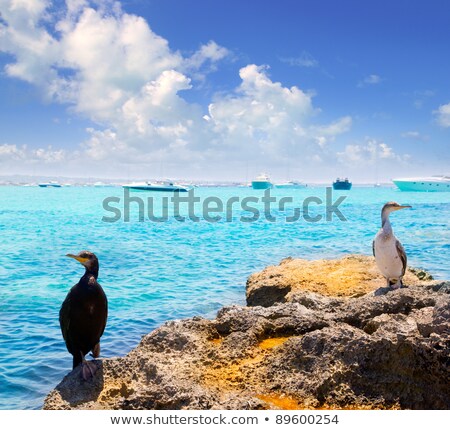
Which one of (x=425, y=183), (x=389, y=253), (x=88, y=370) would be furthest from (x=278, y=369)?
(x=425, y=183)

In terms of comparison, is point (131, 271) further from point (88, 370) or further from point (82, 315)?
point (88, 370)

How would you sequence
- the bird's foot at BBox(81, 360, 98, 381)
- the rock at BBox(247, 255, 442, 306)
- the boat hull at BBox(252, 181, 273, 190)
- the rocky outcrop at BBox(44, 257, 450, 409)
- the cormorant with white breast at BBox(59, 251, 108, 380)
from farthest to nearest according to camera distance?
the boat hull at BBox(252, 181, 273, 190), the rock at BBox(247, 255, 442, 306), the cormorant with white breast at BBox(59, 251, 108, 380), the bird's foot at BBox(81, 360, 98, 381), the rocky outcrop at BBox(44, 257, 450, 409)

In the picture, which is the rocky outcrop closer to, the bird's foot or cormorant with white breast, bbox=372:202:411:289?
the bird's foot

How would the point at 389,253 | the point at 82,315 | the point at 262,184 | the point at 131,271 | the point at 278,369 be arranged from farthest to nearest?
1. the point at 262,184
2. the point at 131,271
3. the point at 389,253
4. the point at 82,315
5. the point at 278,369

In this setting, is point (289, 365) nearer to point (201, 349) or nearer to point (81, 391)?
point (201, 349)

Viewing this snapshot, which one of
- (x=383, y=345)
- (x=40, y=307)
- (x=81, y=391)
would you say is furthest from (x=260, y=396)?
(x=40, y=307)

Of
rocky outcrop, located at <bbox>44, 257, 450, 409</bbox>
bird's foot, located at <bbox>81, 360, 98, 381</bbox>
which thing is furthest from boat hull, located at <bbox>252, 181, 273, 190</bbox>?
bird's foot, located at <bbox>81, 360, 98, 381</bbox>

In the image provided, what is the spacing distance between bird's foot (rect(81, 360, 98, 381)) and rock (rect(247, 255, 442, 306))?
160 inches

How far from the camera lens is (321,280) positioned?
7984mm

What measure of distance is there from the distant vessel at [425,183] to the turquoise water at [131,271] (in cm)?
7139

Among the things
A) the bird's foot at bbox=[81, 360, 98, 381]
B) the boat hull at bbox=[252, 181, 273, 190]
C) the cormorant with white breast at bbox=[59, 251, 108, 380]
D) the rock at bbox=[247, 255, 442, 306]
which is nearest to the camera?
the bird's foot at bbox=[81, 360, 98, 381]

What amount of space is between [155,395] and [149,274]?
10.4m

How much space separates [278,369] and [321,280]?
187 inches

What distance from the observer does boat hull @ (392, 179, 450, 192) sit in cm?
9288
